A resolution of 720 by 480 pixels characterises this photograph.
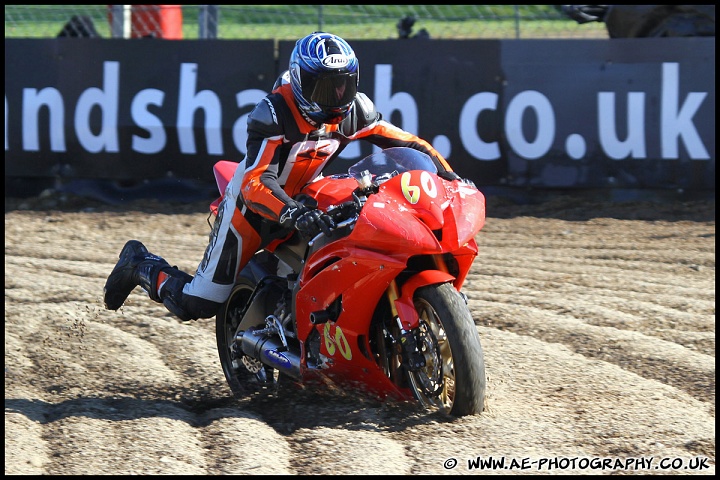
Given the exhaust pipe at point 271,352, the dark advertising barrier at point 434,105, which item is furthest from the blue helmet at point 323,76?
the dark advertising barrier at point 434,105

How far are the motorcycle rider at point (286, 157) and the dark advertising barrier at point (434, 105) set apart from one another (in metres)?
5.14

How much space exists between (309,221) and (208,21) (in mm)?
8048

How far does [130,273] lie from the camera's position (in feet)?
19.1

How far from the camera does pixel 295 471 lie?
154 inches

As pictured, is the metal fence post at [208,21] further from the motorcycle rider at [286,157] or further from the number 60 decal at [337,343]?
the number 60 decal at [337,343]

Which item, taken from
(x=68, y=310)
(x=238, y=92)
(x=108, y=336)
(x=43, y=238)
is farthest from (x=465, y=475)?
(x=238, y=92)

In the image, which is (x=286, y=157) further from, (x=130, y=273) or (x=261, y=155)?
(x=130, y=273)

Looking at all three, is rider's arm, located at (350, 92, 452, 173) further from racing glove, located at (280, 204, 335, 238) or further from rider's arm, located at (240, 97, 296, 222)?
racing glove, located at (280, 204, 335, 238)

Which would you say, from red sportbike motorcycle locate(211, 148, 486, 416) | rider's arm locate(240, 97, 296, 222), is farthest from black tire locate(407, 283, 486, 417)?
rider's arm locate(240, 97, 296, 222)

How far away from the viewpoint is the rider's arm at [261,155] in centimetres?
478

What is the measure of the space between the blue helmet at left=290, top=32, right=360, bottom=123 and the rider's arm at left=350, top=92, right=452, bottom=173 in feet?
1.08

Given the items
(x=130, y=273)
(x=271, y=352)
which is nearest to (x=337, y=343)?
(x=271, y=352)

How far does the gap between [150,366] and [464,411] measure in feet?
7.17

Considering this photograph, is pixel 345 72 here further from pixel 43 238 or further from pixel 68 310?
pixel 43 238
